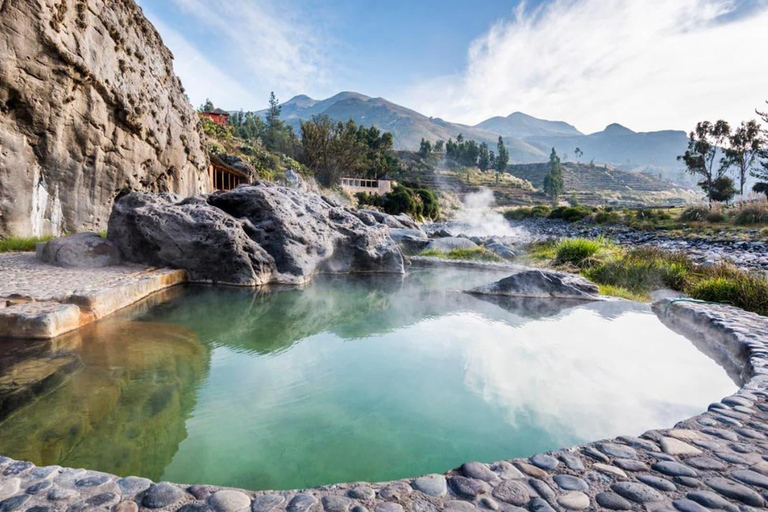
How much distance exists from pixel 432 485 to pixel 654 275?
9208 millimetres

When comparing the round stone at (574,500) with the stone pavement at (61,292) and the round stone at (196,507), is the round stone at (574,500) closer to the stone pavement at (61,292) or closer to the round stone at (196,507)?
the round stone at (196,507)

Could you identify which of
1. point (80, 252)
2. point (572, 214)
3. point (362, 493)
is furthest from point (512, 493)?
point (572, 214)

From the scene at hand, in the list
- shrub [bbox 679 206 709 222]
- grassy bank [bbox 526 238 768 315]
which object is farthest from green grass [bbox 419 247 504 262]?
shrub [bbox 679 206 709 222]

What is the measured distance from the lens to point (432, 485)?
1894 millimetres

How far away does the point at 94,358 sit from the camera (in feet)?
13.1

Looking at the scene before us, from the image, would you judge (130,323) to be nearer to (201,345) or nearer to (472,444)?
(201,345)

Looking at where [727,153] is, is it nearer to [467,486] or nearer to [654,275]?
[654,275]

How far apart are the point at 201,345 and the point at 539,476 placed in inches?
160

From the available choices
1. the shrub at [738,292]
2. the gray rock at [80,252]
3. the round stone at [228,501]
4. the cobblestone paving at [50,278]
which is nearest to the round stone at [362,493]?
the round stone at [228,501]

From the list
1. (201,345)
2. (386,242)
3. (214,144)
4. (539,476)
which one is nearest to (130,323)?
(201,345)

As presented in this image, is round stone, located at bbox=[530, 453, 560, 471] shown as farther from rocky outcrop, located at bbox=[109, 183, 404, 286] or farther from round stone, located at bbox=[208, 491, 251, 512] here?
rocky outcrop, located at bbox=[109, 183, 404, 286]

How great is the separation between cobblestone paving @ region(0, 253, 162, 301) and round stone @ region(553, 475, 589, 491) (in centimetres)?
575

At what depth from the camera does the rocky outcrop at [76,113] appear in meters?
9.87

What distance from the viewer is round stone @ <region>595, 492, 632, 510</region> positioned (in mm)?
1717
